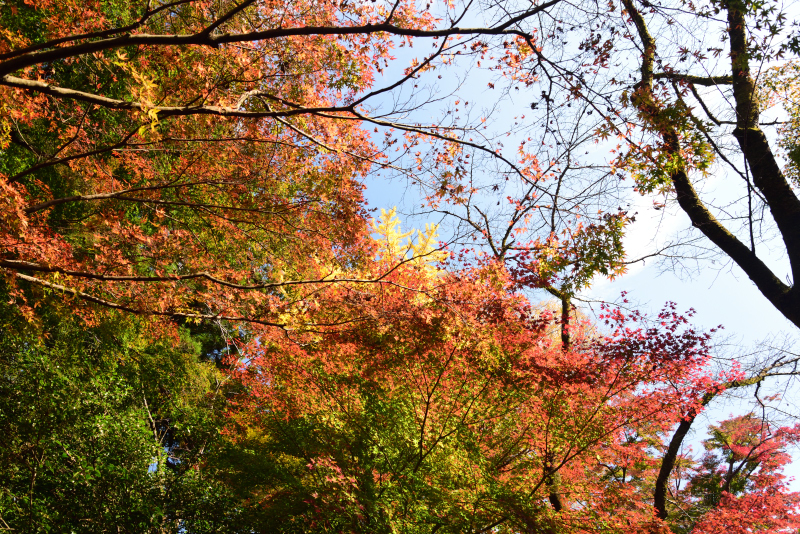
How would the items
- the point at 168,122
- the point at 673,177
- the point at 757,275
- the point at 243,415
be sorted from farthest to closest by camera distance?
the point at 168,122 → the point at 243,415 → the point at 673,177 → the point at 757,275

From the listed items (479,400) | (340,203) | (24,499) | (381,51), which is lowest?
(479,400)

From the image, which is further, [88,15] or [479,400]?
[479,400]

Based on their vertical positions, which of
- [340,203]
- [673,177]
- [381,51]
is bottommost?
[673,177]

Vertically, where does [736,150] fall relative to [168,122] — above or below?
below

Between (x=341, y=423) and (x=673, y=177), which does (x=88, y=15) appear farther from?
(x=673, y=177)

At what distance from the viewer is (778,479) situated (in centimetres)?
1098

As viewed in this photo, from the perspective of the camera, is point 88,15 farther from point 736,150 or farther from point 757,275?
point 757,275

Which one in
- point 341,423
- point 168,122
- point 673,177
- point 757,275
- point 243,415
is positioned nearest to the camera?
point 757,275

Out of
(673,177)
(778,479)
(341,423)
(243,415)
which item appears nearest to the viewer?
(673,177)

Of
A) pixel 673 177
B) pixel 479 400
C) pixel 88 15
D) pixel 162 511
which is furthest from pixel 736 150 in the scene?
pixel 162 511

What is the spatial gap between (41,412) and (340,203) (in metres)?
6.02

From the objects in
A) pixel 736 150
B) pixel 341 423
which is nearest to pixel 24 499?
pixel 341 423

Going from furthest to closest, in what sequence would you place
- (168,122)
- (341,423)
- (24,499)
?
(168,122) → (24,499) → (341,423)

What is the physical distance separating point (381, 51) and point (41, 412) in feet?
25.0
